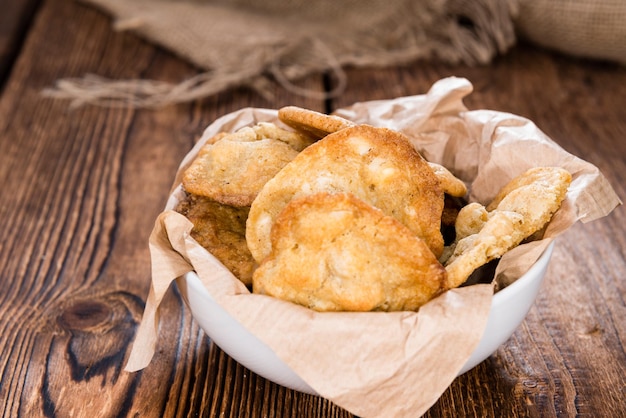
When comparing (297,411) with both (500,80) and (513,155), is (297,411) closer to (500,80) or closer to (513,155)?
(513,155)

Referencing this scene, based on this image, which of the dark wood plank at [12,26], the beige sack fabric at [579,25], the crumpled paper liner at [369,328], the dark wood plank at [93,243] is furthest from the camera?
the dark wood plank at [12,26]

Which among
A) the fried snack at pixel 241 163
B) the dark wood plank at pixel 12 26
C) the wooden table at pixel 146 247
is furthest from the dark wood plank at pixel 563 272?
the dark wood plank at pixel 12 26

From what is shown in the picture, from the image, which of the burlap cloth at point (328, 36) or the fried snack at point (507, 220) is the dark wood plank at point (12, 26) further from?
the fried snack at point (507, 220)

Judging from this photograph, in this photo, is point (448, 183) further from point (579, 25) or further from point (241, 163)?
point (579, 25)

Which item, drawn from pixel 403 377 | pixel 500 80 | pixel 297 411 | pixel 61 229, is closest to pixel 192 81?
pixel 61 229

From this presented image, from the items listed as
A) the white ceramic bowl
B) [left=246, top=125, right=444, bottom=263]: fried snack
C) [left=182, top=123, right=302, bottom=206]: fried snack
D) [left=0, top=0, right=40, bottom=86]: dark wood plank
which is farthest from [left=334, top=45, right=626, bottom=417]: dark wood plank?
[left=0, top=0, right=40, bottom=86]: dark wood plank

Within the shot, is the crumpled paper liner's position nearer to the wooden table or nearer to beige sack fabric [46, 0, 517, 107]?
the wooden table
